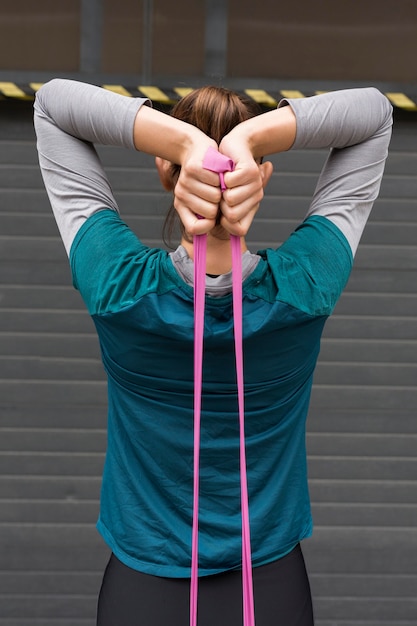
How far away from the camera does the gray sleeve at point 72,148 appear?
5.06ft

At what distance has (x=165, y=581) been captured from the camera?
1666 mm

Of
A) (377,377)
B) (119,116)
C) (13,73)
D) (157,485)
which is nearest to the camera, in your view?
(119,116)

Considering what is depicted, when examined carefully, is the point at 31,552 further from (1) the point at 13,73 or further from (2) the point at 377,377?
(1) the point at 13,73

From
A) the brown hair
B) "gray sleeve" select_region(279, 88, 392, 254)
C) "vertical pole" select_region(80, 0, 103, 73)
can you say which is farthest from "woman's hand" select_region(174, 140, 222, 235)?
"vertical pole" select_region(80, 0, 103, 73)

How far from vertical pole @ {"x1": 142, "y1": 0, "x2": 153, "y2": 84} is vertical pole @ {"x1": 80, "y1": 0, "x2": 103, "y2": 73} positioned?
Answer: 0.64ft

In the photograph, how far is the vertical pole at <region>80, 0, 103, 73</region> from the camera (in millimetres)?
3738

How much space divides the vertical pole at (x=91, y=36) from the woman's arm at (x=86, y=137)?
2285mm

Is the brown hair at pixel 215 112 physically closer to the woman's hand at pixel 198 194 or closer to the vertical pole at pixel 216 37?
the woman's hand at pixel 198 194

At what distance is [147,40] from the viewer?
148 inches

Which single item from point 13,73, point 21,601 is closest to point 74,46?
point 13,73

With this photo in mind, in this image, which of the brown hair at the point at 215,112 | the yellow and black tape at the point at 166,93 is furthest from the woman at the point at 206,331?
the yellow and black tape at the point at 166,93

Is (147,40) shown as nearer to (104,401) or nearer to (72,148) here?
(104,401)

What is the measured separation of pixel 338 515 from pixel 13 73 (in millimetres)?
2580

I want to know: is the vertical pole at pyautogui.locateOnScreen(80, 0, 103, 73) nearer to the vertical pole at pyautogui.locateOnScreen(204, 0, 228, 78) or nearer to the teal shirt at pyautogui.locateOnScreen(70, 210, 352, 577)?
the vertical pole at pyautogui.locateOnScreen(204, 0, 228, 78)
